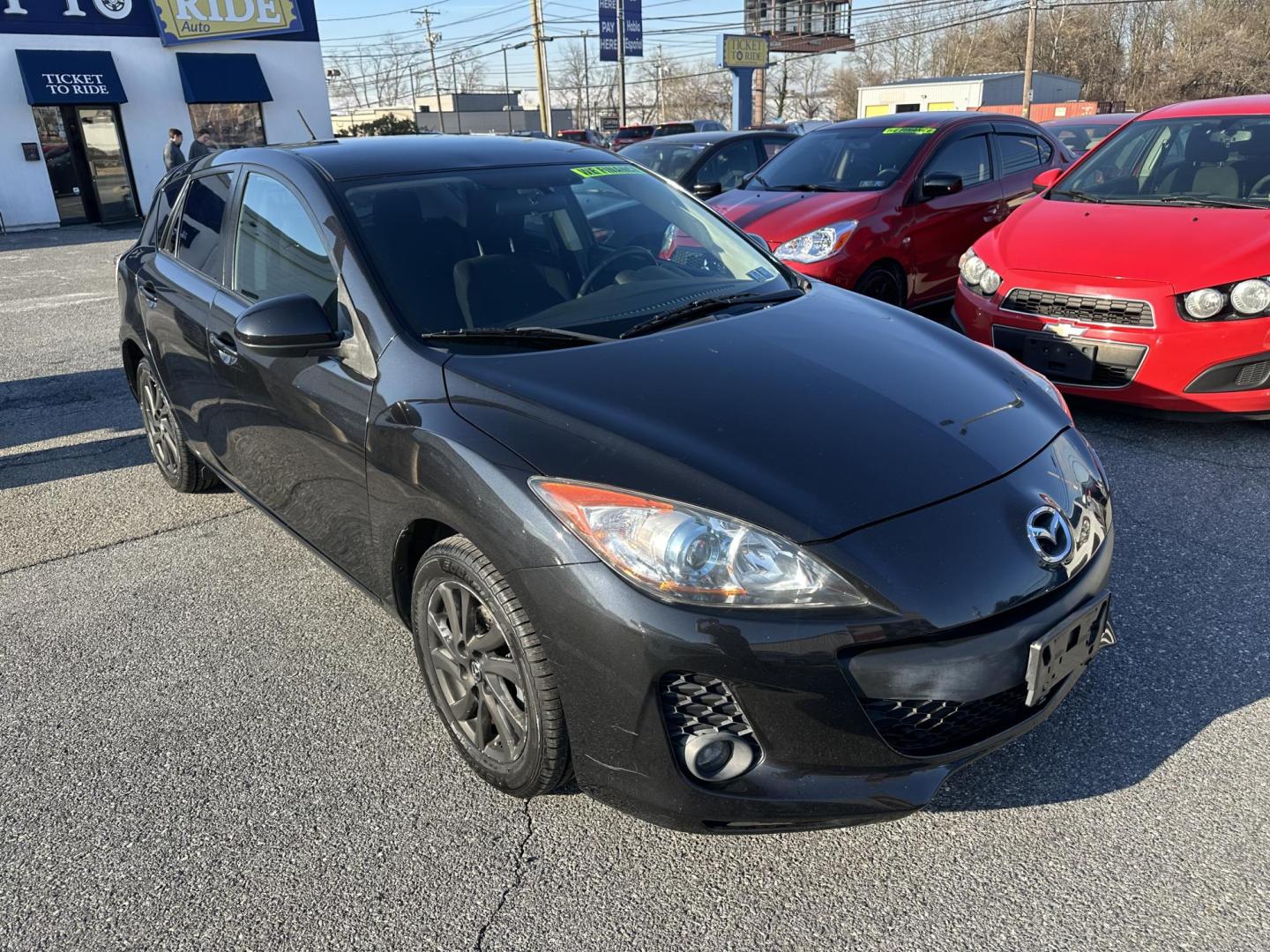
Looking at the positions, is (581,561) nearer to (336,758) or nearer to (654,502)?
(654,502)

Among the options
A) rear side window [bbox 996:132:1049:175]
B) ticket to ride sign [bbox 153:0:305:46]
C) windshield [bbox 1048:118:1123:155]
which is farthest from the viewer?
ticket to ride sign [bbox 153:0:305:46]

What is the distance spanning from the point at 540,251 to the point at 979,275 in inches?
131

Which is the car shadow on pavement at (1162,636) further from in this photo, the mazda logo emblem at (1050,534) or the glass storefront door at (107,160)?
the glass storefront door at (107,160)

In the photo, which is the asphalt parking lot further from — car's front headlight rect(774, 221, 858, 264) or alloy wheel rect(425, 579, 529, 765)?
car's front headlight rect(774, 221, 858, 264)

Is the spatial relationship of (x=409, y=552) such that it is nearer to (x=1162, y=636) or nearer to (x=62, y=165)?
(x=1162, y=636)

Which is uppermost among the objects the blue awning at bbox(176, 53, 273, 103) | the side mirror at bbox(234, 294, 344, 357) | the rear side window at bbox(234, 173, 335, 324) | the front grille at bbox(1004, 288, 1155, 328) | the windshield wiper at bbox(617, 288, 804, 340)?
the blue awning at bbox(176, 53, 273, 103)

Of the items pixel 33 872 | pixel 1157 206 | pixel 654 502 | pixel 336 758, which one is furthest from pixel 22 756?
pixel 1157 206

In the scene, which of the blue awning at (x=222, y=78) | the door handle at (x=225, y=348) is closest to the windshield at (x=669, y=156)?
the door handle at (x=225, y=348)

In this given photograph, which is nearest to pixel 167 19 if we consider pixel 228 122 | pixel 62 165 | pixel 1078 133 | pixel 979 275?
pixel 228 122

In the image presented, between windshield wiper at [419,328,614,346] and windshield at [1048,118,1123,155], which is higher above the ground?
windshield wiper at [419,328,614,346]

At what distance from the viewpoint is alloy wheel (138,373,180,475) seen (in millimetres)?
4516

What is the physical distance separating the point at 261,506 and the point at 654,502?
2.14m

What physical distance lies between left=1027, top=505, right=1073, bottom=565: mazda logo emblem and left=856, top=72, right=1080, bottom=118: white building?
1899 inches

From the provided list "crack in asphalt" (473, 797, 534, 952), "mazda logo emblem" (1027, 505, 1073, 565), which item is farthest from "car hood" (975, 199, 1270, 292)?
"crack in asphalt" (473, 797, 534, 952)
